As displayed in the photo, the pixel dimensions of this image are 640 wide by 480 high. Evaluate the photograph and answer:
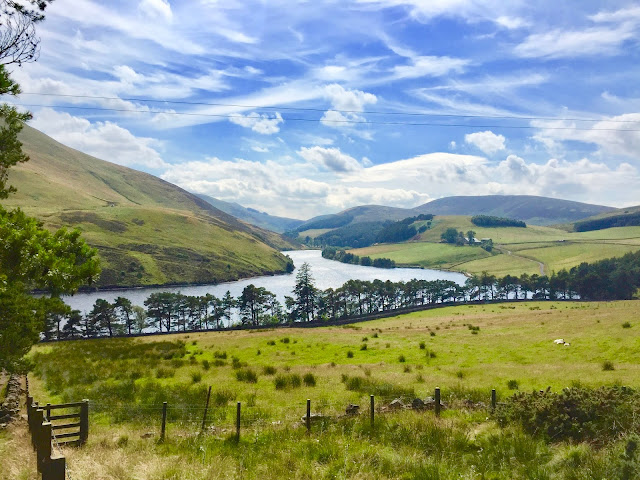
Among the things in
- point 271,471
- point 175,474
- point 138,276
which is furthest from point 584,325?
point 138,276

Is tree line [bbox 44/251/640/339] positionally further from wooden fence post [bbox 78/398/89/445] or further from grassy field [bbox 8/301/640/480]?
wooden fence post [bbox 78/398/89/445]

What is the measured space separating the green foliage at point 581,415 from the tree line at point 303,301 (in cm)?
9171

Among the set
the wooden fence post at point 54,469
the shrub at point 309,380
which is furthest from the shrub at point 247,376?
the wooden fence post at point 54,469

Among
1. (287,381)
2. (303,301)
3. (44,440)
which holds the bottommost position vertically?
(303,301)

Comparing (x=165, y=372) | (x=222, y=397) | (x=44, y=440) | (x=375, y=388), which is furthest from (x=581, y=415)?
(x=165, y=372)

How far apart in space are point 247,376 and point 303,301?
9478 centimetres

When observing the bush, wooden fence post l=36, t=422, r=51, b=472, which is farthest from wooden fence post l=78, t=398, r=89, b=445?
the bush

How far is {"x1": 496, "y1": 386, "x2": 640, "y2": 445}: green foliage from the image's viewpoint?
11.5 meters

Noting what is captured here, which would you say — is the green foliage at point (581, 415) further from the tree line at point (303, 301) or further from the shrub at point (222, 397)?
the tree line at point (303, 301)

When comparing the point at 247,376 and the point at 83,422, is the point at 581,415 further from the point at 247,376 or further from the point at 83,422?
the point at 247,376

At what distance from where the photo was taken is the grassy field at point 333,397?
10.5 m

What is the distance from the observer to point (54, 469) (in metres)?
7.88

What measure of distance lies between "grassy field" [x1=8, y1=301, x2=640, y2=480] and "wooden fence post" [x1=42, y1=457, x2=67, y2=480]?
1.91 m

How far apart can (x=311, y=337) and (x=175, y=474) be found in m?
35.9
